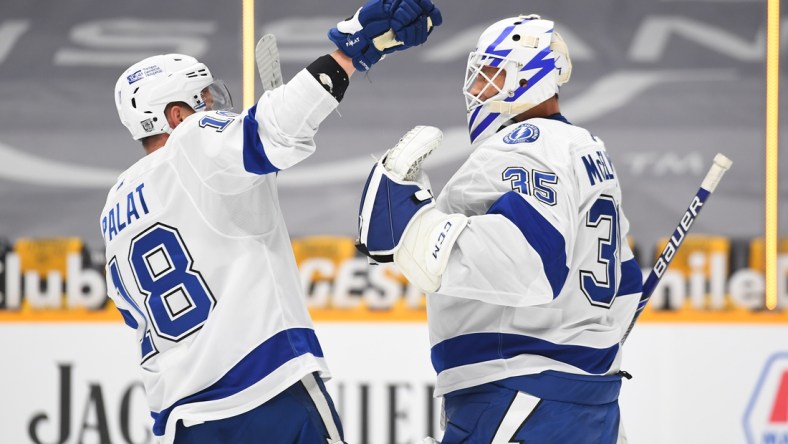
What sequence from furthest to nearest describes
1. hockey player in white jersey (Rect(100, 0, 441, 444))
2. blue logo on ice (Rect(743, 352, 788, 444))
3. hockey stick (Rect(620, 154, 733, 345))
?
blue logo on ice (Rect(743, 352, 788, 444)) < hockey stick (Rect(620, 154, 733, 345)) < hockey player in white jersey (Rect(100, 0, 441, 444))

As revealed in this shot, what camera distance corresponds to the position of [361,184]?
153 inches

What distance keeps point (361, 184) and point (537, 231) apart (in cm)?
209

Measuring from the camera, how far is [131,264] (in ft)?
6.73

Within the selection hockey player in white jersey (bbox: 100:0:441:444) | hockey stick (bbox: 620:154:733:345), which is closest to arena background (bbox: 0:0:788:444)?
hockey stick (bbox: 620:154:733:345)

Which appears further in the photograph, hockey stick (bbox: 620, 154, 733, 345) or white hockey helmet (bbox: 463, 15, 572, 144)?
hockey stick (bbox: 620, 154, 733, 345)

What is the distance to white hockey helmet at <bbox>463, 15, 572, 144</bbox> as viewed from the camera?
6.93 ft

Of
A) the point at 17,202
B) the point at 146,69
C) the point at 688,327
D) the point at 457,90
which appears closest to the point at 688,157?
the point at 688,327

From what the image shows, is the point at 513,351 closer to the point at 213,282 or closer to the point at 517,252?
the point at 517,252

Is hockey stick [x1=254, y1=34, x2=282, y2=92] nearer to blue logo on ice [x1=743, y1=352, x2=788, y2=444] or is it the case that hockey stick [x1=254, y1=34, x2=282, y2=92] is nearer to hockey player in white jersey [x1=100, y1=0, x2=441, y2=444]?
hockey player in white jersey [x1=100, y1=0, x2=441, y2=444]

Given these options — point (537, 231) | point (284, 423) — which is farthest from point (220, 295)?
Answer: point (537, 231)

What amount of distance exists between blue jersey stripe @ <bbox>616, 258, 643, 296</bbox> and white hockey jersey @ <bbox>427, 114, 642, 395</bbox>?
7cm

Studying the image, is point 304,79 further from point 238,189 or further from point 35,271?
point 35,271

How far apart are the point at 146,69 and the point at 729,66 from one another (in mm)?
2469

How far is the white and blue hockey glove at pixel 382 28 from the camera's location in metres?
1.78
